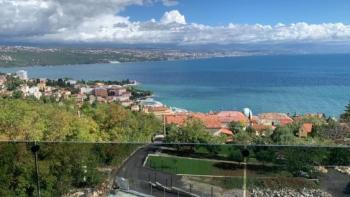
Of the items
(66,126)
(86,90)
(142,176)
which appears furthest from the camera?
(86,90)

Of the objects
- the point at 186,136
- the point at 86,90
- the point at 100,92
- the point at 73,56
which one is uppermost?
the point at 186,136

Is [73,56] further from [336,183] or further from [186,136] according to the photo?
[336,183]

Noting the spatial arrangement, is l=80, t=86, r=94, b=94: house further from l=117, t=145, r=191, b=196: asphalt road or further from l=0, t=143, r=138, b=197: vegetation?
l=117, t=145, r=191, b=196: asphalt road

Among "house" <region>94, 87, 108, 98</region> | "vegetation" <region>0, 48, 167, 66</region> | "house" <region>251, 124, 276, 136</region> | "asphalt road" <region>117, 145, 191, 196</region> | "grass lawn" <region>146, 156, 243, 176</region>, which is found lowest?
"house" <region>94, 87, 108, 98</region>

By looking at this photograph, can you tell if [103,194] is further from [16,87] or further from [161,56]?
[161,56]

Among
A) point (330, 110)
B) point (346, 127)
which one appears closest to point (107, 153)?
point (346, 127)

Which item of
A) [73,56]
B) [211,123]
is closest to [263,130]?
[211,123]

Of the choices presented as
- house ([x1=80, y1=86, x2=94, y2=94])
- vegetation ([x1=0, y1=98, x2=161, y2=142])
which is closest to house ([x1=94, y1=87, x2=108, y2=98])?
house ([x1=80, y1=86, x2=94, y2=94])

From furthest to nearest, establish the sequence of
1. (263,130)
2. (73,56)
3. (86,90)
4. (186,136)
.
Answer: (73,56) → (86,90) → (263,130) → (186,136)

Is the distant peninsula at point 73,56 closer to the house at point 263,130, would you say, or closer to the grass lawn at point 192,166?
the house at point 263,130

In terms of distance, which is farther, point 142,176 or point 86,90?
point 86,90

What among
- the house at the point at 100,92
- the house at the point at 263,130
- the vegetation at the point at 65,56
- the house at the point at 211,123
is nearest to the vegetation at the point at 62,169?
the house at the point at 211,123
